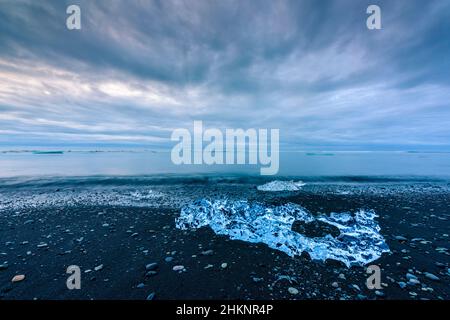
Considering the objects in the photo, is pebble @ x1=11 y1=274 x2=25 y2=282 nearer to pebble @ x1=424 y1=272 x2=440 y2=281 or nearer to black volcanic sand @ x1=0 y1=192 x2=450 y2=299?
black volcanic sand @ x1=0 y1=192 x2=450 y2=299

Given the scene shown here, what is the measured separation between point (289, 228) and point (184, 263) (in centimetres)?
371

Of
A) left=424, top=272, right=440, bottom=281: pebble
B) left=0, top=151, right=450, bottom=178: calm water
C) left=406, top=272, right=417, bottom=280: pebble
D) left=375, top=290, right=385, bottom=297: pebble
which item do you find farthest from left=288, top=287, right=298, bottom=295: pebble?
left=0, top=151, right=450, bottom=178: calm water

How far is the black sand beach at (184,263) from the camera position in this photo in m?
3.81

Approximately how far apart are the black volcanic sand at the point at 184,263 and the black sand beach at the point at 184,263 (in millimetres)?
20

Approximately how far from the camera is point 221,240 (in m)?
5.95

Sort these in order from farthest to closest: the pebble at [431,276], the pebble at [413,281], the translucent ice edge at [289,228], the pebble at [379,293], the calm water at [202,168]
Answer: the calm water at [202,168] → the translucent ice edge at [289,228] → the pebble at [431,276] → the pebble at [413,281] → the pebble at [379,293]

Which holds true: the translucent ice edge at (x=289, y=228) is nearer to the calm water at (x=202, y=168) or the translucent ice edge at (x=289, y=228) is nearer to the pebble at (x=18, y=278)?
the pebble at (x=18, y=278)

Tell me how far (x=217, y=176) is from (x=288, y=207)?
10404mm

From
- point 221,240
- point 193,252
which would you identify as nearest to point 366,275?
point 221,240

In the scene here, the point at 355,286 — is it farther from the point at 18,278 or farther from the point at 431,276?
the point at 18,278

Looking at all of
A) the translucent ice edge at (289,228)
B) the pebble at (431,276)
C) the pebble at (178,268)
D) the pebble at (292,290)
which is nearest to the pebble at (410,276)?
the pebble at (431,276)

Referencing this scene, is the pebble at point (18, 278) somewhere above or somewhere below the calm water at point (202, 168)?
below
